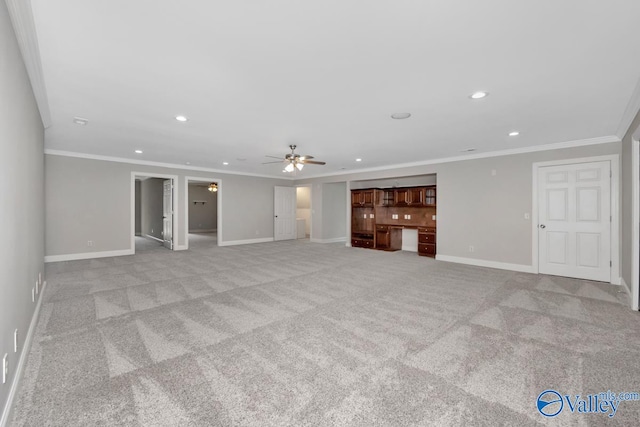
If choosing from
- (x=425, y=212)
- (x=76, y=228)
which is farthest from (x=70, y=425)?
(x=425, y=212)

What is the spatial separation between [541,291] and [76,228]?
30.5 ft

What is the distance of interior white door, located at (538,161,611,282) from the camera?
4.75 meters

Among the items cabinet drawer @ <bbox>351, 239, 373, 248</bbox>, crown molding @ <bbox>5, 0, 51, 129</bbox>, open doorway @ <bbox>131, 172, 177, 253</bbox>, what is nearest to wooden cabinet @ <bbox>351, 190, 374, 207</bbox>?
cabinet drawer @ <bbox>351, 239, 373, 248</bbox>

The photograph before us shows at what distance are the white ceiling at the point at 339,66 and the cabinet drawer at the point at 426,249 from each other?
3.42 meters

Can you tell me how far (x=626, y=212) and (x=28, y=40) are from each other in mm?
7106

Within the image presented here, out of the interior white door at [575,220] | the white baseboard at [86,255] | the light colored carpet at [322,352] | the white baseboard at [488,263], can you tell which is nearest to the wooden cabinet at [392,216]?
the white baseboard at [488,263]

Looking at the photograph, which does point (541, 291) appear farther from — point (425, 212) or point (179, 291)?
point (179, 291)

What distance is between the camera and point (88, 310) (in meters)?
3.35

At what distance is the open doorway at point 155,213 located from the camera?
820 cm

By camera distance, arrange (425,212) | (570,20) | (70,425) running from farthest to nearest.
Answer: (425,212) → (570,20) → (70,425)

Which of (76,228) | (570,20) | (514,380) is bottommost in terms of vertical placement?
(514,380)

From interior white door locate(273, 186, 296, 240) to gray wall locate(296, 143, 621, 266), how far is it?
504 cm

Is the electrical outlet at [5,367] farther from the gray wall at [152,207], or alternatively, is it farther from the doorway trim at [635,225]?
the gray wall at [152,207]

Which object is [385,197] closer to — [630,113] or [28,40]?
[630,113]
